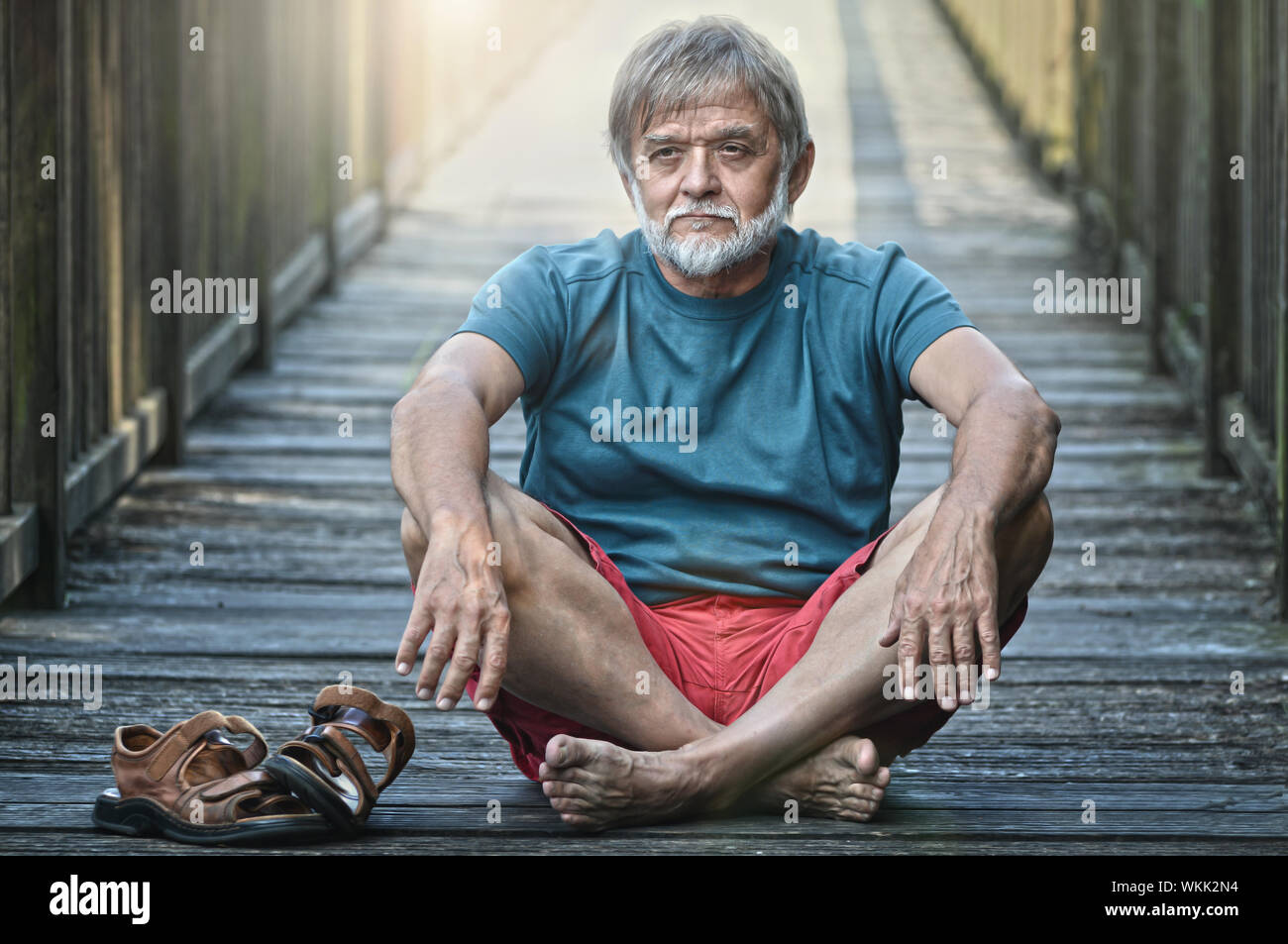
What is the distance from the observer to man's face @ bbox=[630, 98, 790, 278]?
97.7 inches

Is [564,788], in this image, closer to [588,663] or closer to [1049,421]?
[588,663]

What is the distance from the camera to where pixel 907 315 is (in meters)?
2.47

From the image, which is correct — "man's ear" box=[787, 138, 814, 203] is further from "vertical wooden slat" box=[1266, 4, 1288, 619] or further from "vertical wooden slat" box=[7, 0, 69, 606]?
"vertical wooden slat" box=[7, 0, 69, 606]

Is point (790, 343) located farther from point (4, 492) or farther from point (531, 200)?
point (531, 200)

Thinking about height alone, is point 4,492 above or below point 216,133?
below

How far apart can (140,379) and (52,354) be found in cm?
124

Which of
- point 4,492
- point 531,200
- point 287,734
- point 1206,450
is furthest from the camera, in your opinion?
point 531,200

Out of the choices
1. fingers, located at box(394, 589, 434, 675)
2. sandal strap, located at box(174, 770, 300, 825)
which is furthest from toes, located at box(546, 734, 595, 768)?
sandal strap, located at box(174, 770, 300, 825)

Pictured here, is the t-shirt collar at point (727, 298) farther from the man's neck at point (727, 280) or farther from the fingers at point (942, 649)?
the fingers at point (942, 649)

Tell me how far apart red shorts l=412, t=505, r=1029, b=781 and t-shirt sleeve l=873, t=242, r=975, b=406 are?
25cm

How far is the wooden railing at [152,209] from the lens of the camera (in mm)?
3588

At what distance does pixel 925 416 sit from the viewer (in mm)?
5805

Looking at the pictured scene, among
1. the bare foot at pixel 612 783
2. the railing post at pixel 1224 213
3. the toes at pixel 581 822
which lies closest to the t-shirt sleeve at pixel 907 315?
the bare foot at pixel 612 783
